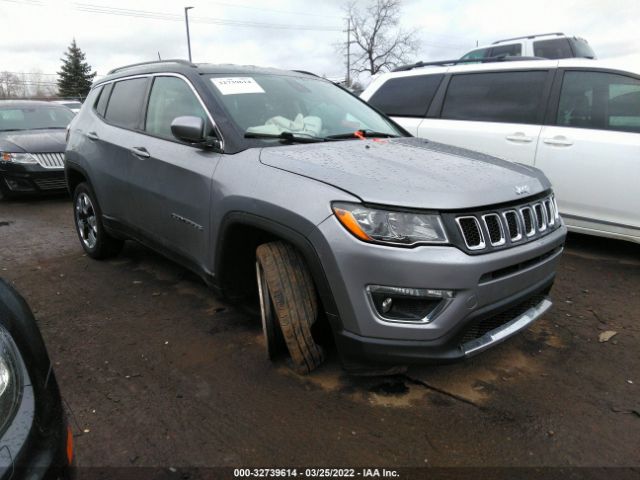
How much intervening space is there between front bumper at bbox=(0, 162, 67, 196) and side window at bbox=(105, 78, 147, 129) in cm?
368

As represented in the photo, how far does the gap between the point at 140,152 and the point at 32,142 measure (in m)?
5.16

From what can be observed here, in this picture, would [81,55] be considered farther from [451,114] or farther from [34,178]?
[451,114]

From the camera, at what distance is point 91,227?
4.67 meters

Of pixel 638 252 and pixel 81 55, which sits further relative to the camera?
pixel 81 55

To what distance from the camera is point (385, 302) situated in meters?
2.15

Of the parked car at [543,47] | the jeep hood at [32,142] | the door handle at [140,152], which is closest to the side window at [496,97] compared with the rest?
the door handle at [140,152]

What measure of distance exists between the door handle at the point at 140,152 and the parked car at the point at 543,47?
23.5ft

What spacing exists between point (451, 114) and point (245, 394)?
3.83 metres

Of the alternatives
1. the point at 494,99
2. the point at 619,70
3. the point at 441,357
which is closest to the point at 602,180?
the point at 619,70

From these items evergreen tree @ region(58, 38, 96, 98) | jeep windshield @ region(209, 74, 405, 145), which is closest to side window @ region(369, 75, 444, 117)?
jeep windshield @ region(209, 74, 405, 145)

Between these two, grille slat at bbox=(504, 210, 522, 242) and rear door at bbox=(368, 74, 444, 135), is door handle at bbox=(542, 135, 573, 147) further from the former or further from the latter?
grille slat at bbox=(504, 210, 522, 242)

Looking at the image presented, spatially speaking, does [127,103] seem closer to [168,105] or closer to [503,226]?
[168,105]

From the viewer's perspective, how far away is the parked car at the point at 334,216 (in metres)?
2.12

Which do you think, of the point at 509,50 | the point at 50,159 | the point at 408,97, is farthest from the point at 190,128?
the point at 509,50
